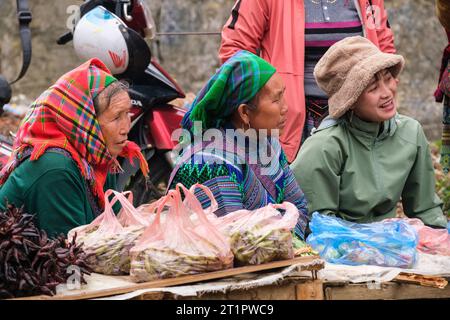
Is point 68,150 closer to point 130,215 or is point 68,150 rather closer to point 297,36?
point 130,215

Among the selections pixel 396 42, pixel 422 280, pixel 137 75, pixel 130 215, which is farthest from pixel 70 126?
pixel 396 42

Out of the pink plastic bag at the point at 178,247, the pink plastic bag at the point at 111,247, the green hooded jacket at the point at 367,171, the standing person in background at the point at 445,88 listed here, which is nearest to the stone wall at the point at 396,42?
the standing person in background at the point at 445,88

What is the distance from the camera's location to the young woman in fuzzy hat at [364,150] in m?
4.77

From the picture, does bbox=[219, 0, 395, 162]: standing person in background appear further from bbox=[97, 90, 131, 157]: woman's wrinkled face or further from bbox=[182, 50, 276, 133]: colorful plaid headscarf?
bbox=[97, 90, 131, 157]: woman's wrinkled face

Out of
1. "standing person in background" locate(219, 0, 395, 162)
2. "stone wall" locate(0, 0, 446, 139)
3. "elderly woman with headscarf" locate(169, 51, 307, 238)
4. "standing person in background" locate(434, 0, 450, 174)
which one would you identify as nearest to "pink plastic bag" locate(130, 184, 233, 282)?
"elderly woman with headscarf" locate(169, 51, 307, 238)

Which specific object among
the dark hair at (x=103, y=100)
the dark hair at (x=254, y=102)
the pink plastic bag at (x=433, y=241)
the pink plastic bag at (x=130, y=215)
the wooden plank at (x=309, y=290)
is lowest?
the pink plastic bag at (x=433, y=241)

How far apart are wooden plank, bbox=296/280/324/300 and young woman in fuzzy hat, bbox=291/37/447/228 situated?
1129mm

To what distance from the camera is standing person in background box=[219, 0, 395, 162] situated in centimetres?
559

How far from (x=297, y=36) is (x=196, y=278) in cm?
247

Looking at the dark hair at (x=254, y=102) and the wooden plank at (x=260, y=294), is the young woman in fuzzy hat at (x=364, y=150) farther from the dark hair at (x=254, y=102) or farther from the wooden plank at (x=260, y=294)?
the wooden plank at (x=260, y=294)

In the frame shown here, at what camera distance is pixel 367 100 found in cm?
482

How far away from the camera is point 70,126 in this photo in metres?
4.22

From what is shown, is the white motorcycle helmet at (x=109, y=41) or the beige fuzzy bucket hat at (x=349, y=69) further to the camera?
the white motorcycle helmet at (x=109, y=41)

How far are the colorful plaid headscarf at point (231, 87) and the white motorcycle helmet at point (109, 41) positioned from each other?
195 cm
